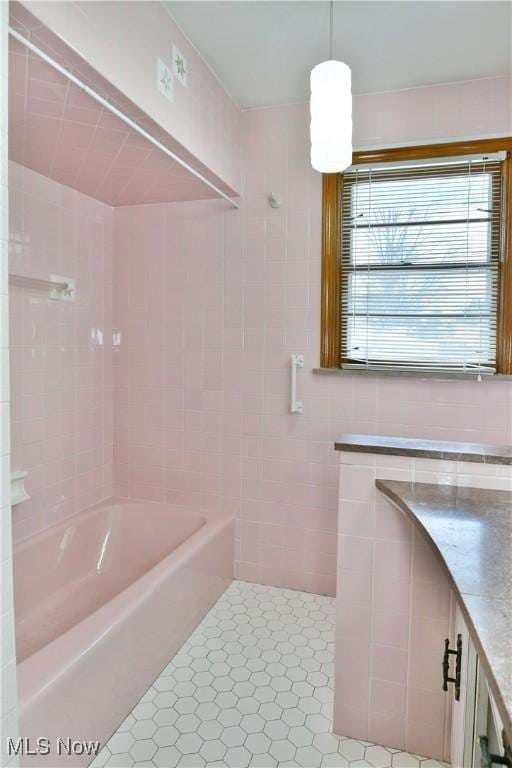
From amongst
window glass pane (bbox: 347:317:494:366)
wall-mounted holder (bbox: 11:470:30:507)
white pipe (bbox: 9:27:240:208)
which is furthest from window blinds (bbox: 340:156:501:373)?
wall-mounted holder (bbox: 11:470:30:507)

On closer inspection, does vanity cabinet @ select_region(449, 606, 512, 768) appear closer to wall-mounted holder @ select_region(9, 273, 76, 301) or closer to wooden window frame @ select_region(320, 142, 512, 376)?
wooden window frame @ select_region(320, 142, 512, 376)

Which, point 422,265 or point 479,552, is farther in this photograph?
point 422,265

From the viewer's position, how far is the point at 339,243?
253 cm

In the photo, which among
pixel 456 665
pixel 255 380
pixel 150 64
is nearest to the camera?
pixel 456 665

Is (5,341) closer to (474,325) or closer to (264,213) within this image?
(264,213)

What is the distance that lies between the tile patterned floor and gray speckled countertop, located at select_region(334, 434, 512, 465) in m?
0.98

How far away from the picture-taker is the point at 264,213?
260 cm

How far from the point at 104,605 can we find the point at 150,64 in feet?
6.71

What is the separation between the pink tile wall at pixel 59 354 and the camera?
89.0 inches

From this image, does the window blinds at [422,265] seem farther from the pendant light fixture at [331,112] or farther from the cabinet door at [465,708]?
the cabinet door at [465,708]

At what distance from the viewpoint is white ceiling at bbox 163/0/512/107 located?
182 cm

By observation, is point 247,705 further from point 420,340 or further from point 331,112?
point 331,112

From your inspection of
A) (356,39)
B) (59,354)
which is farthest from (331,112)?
(59,354)

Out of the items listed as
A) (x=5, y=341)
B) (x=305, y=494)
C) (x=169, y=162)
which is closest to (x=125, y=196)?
(x=169, y=162)
